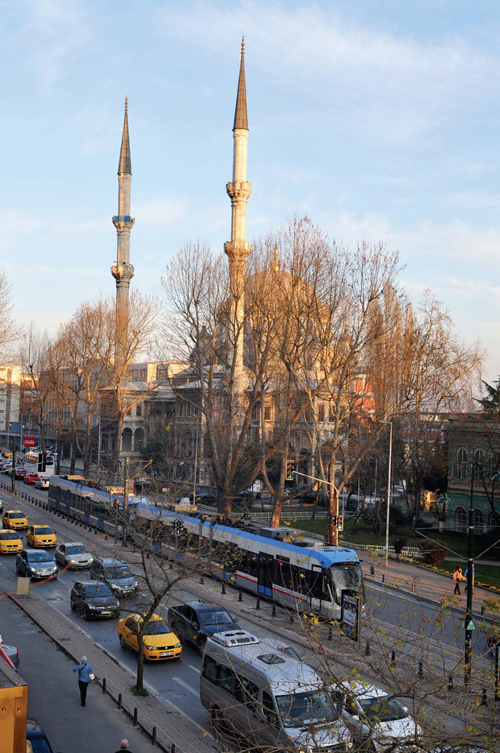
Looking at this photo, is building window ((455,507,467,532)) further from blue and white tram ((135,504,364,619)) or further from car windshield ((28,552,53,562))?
car windshield ((28,552,53,562))

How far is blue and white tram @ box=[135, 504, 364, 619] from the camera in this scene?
826 inches

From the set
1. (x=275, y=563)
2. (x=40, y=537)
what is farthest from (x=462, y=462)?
(x=40, y=537)

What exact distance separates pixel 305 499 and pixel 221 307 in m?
25.3

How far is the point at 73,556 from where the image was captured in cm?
2905

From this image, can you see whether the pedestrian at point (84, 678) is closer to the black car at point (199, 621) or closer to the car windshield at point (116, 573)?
the black car at point (199, 621)

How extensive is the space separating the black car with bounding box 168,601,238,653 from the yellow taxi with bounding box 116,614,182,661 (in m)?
0.64

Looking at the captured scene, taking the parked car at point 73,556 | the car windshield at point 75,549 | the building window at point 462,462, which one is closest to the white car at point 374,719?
the parked car at point 73,556

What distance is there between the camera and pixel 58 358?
59.9m

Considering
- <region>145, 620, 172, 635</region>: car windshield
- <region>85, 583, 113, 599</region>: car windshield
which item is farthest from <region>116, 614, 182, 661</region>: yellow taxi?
<region>85, 583, 113, 599</region>: car windshield

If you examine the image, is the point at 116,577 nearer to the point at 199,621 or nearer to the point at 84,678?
the point at 199,621

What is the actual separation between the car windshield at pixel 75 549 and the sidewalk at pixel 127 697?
663 cm

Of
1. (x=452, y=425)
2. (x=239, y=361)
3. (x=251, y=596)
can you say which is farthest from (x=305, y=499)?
(x=251, y=596)

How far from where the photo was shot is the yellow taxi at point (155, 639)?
17.7 meters

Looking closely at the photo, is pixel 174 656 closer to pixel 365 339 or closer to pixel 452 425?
pixel 365 339
